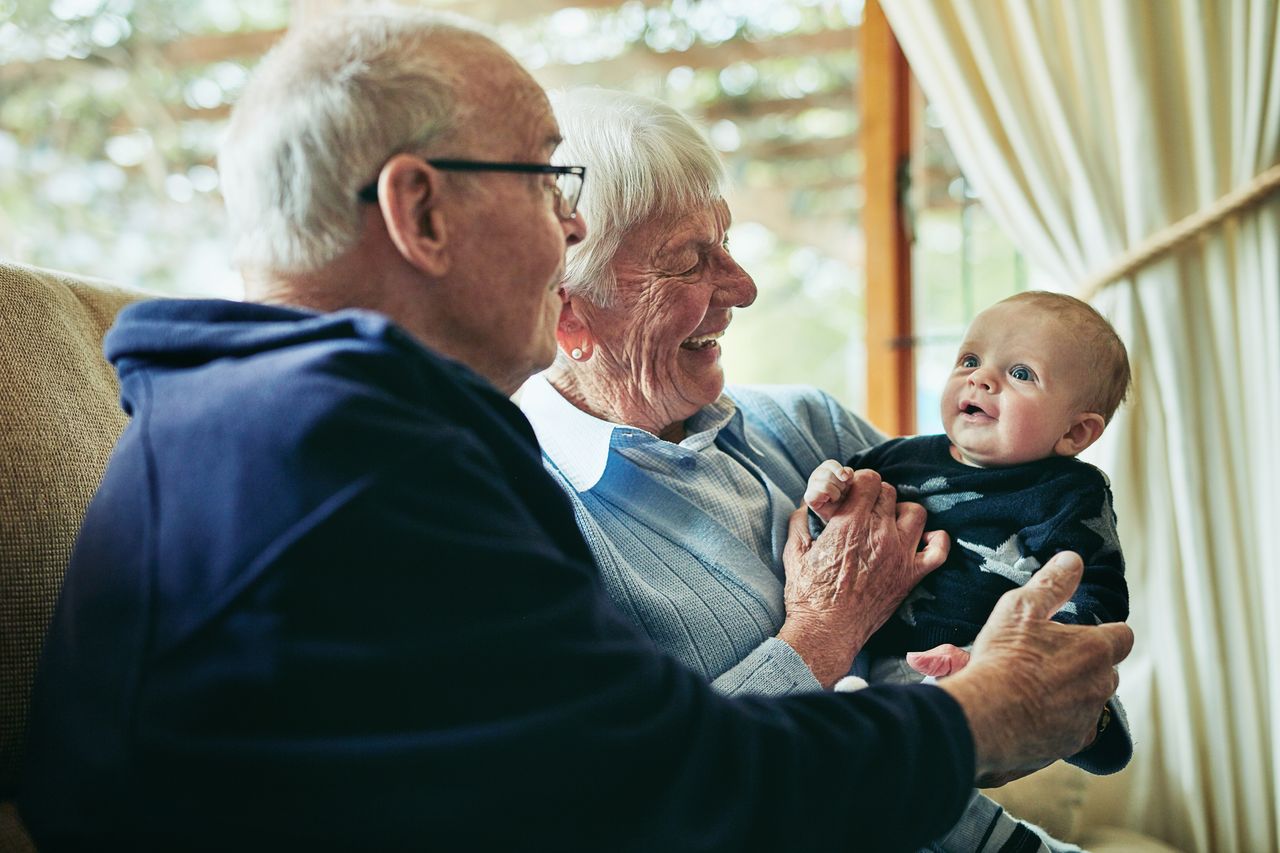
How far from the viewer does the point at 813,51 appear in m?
2.86

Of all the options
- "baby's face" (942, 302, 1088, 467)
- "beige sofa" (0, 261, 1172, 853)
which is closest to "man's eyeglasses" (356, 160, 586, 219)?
"beige sofa" (0, 261, 1172, 853)

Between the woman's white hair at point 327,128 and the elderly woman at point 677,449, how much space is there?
0.50 metres

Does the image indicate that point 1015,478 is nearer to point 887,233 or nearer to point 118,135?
point 887,233

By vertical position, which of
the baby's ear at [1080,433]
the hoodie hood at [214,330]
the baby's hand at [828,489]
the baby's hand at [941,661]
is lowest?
the baby's hand at [941,661]

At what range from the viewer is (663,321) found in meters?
1.55

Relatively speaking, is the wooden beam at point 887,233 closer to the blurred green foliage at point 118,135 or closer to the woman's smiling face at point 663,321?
the woman's smiling face at point 663,321

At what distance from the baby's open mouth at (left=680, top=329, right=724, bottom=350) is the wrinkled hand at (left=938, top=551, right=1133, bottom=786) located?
56 cm

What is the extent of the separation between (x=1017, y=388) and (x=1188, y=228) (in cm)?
89

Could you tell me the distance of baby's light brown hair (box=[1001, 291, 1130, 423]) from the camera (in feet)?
4.83

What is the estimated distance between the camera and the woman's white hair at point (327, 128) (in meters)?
1.01

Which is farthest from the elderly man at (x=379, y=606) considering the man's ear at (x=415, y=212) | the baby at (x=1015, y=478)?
the baby at (x=1015, y=478)

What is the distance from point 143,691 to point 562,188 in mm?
665

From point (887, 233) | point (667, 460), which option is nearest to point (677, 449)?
point (667, 460)

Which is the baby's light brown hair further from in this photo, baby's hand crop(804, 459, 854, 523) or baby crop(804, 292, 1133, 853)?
baby's hand crop(804, 459, 854, 523)
